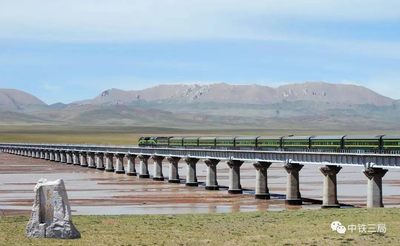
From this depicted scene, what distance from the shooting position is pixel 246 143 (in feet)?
274

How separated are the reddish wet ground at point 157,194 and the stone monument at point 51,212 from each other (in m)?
22.6

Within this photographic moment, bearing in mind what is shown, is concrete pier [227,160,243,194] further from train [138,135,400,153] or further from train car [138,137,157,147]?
train car [138,137,157,147]

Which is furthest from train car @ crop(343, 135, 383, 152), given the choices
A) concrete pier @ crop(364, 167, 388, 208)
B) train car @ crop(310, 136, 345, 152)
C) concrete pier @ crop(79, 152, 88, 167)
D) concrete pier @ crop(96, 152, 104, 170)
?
concrete pier @ crop(79, 152, 88, 167)

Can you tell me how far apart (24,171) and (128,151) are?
15649mm

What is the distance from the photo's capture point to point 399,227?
39.8 metres

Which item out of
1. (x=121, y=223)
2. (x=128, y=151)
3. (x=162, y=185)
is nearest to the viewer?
(x=121, y=223)

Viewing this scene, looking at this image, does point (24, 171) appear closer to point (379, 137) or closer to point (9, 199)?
point (9, 199)

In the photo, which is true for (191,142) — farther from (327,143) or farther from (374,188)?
(374,188)

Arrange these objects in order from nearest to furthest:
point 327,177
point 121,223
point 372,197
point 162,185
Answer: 1. point 121,223
2. point 372,197
3. point 327,177
4. point 162,185

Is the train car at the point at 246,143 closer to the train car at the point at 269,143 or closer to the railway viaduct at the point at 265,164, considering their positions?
the train car at the point at 269,143

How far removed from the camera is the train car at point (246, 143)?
268 ft

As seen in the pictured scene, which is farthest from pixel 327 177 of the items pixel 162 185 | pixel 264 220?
pixel 162 185

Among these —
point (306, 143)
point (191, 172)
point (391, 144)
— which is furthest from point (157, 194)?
point (391, 144)

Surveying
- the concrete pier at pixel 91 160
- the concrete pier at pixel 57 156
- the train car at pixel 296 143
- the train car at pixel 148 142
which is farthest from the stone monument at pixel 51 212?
the concrete pier at pixel 57 156
